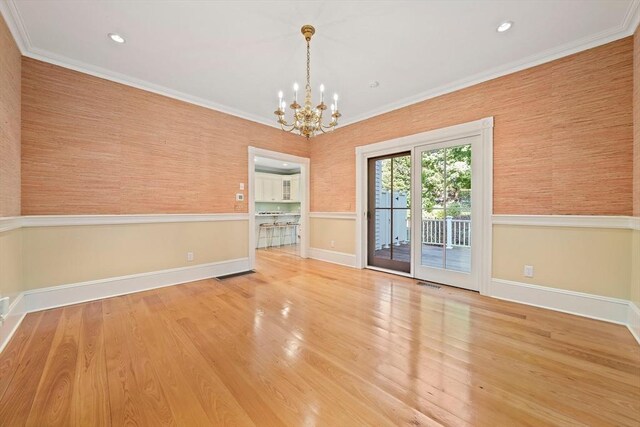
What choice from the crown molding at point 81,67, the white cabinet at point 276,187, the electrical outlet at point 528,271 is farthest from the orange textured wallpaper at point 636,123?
the white cabinet at point 276,187

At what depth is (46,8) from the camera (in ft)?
7.07

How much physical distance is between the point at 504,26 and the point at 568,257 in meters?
2.47

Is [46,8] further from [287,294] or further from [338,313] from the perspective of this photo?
[338,313]

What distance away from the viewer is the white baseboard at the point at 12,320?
2047 mm

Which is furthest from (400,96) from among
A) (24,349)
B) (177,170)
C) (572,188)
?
(24,349)

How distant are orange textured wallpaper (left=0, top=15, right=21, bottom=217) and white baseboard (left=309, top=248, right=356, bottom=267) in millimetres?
4302

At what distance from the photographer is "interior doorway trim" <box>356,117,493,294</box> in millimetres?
3191

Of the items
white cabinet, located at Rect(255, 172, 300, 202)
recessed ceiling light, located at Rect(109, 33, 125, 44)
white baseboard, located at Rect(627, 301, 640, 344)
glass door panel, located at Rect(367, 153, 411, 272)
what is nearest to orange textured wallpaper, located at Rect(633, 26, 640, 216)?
white baseboard, located at Rect(627, 301, 640, 344)

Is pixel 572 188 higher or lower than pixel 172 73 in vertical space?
lower

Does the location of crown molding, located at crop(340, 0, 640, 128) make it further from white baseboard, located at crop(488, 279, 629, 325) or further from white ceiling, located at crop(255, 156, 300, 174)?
white ceiling, located at crop(255, 156, 300, 174)

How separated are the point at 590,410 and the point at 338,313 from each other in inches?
72.9

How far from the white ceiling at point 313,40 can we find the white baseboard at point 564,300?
8.47ft

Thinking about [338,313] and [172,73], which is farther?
[172,73]

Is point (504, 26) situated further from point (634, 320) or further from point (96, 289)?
point (96, 289)
